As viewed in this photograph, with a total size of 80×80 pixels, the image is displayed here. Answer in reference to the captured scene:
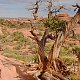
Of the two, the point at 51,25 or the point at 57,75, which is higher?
the point at 51,25

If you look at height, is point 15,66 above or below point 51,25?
below

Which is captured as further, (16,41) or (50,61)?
(16,41)

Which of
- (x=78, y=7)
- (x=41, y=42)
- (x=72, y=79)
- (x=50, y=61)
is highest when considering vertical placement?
(x=78, y=7)

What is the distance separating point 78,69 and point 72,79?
3.93ft

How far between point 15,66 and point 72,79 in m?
2.20

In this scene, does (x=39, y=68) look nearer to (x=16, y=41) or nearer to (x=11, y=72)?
(x=11, y=72)

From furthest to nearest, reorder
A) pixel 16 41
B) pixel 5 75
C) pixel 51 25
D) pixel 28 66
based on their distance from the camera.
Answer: pixel 16 41 < pixel 51 25 < pixel 28 66 < pixel 5 75

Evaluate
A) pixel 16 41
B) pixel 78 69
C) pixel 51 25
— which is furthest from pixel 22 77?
pixel 16 41

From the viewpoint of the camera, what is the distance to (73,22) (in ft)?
33.0

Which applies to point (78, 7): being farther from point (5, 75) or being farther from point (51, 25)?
point (51, 25)

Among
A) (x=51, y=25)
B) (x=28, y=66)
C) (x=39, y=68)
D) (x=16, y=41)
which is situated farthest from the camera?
(x=16, y=41)

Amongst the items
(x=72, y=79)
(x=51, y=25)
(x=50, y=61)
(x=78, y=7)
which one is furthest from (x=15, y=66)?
(x=51, y=25)

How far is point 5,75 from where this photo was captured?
9.92 meters

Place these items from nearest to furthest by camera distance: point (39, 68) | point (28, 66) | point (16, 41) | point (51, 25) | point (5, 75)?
point (5, 75) < point (39, 68) < point (28, 66) < point (51, 25) < point (16, 41)
